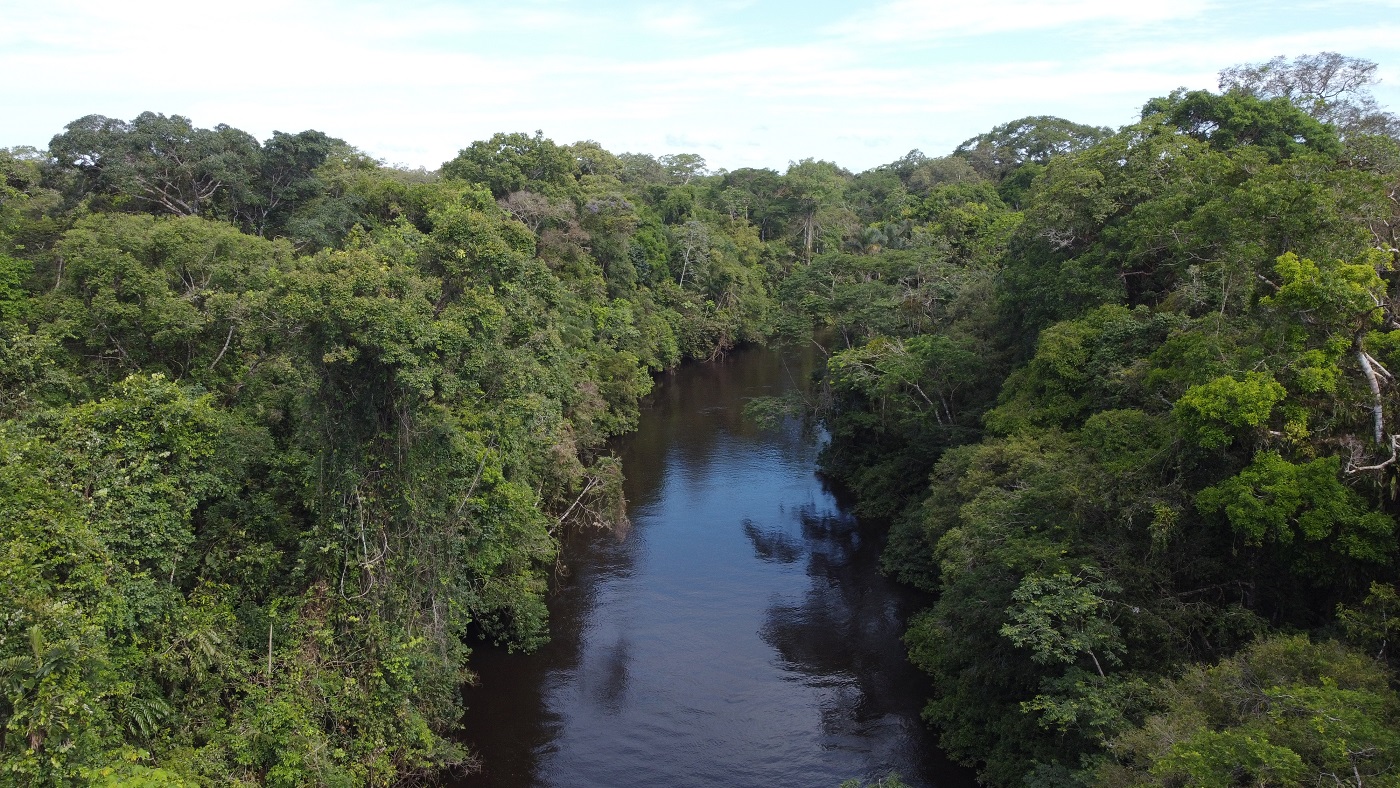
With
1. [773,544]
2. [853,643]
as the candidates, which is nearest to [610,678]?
[853,643]

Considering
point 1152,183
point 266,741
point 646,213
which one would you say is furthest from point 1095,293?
point 646,213

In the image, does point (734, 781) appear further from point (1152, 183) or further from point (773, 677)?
point (1152, 183)

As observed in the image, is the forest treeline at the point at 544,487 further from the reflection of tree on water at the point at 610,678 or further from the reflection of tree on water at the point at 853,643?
the reflection of tree on water at the point at 610,678

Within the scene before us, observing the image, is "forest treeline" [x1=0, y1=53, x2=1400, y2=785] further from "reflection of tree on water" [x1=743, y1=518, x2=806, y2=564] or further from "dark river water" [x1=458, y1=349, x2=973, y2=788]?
"reflection of tree on water" [x1=743, y1=518, x2=806, y2=564]

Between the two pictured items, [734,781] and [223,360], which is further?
[223,360]

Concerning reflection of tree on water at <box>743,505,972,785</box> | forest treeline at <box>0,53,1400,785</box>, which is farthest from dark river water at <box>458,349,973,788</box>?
forest treeline at <box>0,53,1400,785</box>

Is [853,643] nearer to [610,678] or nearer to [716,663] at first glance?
[716,663]
